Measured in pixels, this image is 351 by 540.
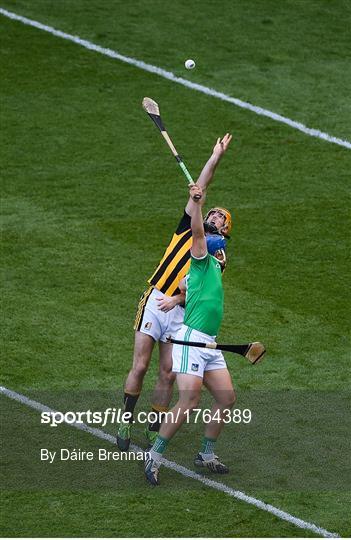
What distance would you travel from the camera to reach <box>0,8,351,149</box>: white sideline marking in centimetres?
1828

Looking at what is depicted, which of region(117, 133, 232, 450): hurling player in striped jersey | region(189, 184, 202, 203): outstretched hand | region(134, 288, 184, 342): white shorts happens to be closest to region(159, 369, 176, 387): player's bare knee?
region(117, 133, 232, 450): hurling player in striped jersey

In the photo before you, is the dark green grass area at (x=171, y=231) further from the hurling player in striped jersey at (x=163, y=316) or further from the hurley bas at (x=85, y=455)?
the hurling player in striped jersey at (x=163, y=316)

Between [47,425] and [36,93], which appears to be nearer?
[47,425]

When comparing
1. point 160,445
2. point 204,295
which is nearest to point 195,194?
point 204,295

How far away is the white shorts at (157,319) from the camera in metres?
11.8

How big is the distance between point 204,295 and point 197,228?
0.58 meters

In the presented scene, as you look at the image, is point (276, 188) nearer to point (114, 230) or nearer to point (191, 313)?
point (114, 230)

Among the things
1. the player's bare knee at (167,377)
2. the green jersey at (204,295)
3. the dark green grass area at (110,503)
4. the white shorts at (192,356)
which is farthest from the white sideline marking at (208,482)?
the green jersey at (204,295)

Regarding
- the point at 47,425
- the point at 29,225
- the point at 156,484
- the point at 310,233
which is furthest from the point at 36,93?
the point at 156,484

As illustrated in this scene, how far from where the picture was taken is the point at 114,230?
16.0 m

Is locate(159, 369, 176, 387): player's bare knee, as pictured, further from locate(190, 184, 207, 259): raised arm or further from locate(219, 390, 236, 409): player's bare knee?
locate(190, 184, 207, 259): raised arm

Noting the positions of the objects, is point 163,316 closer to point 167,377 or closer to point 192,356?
point 167,377

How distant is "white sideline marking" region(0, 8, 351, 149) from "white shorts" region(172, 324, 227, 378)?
7420mm

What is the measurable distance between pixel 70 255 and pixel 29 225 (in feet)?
2.92
